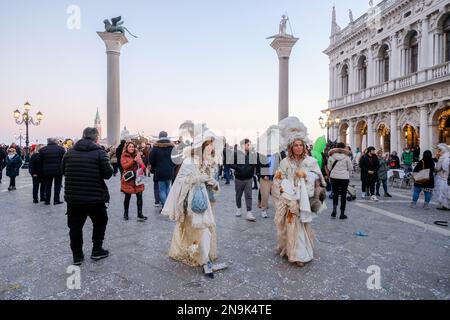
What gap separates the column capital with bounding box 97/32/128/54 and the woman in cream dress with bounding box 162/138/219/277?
14.4 meters


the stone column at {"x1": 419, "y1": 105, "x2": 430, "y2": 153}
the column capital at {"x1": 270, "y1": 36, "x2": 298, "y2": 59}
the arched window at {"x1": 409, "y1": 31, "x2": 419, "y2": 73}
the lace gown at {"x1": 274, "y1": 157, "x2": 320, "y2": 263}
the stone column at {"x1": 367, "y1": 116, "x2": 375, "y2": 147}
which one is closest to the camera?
the lace gown at {"x1": 274, "y1": 157, "x2": 320, "y2": 263}

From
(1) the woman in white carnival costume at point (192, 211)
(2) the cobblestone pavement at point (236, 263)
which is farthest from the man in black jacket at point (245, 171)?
(1) the woman in white carnival costume at point (192, 211)

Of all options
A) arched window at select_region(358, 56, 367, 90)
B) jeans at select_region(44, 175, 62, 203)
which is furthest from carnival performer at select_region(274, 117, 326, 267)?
arched window at select_region(358, 56, 367, 90)

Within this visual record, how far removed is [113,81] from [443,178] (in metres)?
15.2

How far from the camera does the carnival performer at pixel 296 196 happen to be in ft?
12.0

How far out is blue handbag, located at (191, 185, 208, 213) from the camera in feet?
10.8

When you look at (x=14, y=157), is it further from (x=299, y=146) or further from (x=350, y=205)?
(x=350, y=205)

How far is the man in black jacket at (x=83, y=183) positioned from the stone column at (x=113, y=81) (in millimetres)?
12946

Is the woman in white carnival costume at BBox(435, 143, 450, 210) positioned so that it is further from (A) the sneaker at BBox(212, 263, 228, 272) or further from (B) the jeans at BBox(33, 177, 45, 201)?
(B) the jeans at BBox(33, 177, 45, 201)

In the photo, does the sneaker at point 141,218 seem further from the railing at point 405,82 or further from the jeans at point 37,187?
the railing at point 405,82

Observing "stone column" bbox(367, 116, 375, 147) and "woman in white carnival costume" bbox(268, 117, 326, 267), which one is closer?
"woman in white carnival costume" bbox(268, 117, 326, 267)

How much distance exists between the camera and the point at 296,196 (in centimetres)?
372

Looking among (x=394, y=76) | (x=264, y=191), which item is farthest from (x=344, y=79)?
(x=264, y=191)

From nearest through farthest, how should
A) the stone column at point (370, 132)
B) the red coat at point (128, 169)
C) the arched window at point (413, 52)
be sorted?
the red coat at point (128, 169)
the arched window at point (413, 52)
the stone column at point (370, 132)
